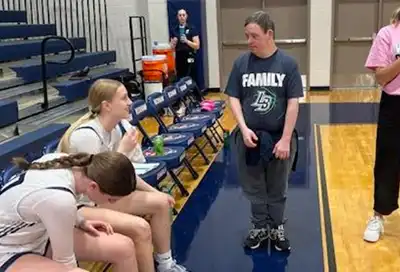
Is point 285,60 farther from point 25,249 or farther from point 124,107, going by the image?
point 25,249

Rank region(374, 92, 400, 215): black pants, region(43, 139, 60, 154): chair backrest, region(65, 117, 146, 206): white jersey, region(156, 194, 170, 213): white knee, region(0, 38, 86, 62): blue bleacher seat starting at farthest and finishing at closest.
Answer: region(0, 38, 86, 62): blue bleacher seat, region(374, 92, 400, 215): black pants, region(43, 139, 60, 154): chair backrest, region(156, 194, 170, 213): white knee, region(65, 117, 146, 206): white jersey

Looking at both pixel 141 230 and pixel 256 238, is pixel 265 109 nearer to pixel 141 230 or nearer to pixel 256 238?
pixel 256 238

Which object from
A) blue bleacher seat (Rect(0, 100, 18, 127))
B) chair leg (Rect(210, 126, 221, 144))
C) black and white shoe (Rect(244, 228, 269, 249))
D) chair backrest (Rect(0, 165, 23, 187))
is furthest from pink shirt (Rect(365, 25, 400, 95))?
blue bleacher seat (Rect(0, 100, 18, 127))

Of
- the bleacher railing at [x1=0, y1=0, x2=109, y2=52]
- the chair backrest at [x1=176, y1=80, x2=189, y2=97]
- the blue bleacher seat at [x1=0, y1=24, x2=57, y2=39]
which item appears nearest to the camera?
the chair backrest at [x1=176, y1=80, x2=189, y2=97]

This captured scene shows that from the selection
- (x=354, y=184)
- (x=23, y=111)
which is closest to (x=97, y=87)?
(x=354, y=184)

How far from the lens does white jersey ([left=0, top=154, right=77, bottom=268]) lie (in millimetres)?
1953

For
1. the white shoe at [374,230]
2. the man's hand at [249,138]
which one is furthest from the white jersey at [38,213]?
the white shoe at [374,230]

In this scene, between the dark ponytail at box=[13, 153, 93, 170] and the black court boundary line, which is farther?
the black court boundary line

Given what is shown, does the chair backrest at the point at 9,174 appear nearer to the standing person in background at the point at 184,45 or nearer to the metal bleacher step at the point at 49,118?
the metal bleacher step at the point at 49,118

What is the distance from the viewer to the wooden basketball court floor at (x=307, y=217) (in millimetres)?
3225

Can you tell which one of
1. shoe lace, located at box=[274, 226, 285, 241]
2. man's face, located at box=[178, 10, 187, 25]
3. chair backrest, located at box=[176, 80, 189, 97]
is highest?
man's face, located at box=[178, 10, 187, 25]

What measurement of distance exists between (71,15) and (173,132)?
609 centimetres

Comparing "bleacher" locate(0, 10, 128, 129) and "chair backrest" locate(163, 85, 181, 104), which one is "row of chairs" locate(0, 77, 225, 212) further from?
"bleacher" locate(0, 10, 128, 129)

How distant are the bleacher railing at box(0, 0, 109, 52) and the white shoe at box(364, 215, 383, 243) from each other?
25.1ft
